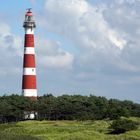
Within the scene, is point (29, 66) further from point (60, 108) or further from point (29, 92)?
point (60, 108)

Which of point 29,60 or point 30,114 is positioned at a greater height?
point 29,60

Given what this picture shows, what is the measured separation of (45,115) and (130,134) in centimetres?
4572

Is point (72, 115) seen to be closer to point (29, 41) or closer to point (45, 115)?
point (45, 115)

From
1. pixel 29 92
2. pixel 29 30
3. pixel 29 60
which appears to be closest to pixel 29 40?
pixel 29 30

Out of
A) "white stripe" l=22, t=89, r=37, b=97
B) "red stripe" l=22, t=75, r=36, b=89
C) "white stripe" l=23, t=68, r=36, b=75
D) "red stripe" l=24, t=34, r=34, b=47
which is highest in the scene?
"red stripe" l=24, t=34, r=34, b=47

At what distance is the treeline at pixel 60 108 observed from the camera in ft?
310

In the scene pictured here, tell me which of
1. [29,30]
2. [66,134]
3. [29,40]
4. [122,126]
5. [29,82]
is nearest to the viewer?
[66,134]

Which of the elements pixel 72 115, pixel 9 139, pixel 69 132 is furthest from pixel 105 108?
pixel 9 139

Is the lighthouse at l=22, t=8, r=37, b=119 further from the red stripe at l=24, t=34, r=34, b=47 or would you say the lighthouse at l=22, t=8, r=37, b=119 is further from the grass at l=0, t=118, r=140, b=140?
the grass at l=0, t=118, r=140, b=140

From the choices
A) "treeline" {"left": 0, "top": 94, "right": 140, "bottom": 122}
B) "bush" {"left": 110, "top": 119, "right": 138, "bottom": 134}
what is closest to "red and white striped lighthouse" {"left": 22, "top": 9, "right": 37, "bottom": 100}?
"treeline" {"left": 0, "top": 94, "right": 140, "bottom": 122}

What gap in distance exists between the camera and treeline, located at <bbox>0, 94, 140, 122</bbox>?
310 ft

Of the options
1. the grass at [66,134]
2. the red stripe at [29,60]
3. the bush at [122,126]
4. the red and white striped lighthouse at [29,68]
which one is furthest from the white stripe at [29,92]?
the bush at [122,126]

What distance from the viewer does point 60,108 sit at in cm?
9744

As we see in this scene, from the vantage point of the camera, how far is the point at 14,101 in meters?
99.8
